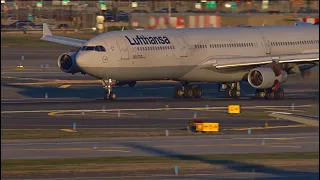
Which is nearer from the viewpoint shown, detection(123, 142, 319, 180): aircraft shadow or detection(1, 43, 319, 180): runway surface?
detection(123, 142, 319, 180): aircraft shadow

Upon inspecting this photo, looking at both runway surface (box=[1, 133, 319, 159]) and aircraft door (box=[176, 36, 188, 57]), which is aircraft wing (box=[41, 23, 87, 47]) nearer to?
aircraft door (box=[176, 36, 188, 57])

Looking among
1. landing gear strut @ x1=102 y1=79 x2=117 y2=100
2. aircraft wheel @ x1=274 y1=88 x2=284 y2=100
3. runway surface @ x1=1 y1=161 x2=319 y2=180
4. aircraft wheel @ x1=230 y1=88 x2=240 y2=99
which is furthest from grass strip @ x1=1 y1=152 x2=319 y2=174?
aircraft wheel @ x1=230 y1=88 x2=240 y2=99

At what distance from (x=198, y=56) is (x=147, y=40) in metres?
3.40

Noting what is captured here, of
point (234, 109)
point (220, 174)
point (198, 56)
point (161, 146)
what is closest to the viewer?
point (220, 174)

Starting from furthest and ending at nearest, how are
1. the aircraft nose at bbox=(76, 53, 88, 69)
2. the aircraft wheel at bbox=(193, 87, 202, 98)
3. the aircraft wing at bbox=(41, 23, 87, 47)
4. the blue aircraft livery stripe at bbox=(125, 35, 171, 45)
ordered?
the aircraft wing at bbox=(41, 23, 87, 47) → the aircraft wheel at bbox=(193, 87, 202, 98) → the blue aircraft livery stripe at bbox=(125, 35, 171, 45) → the aircraft nose at bbox=(76, 53, 88, 69)

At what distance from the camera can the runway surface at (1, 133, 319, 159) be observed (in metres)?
40.2

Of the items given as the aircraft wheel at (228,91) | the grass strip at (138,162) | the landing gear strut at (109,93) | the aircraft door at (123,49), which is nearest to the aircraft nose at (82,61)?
the aircraft door at (123,49)

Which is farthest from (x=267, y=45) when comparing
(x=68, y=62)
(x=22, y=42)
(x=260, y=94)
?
(x=22, y=42)

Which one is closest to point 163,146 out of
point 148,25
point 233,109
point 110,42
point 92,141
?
point 92,141

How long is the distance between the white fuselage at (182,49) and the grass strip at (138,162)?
63.2ft

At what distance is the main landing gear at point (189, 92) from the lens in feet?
202

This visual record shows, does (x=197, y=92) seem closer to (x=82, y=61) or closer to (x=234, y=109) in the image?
(x=234, y=109)

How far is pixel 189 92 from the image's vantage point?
6153 centimetres

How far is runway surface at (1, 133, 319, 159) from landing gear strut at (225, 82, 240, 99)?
50.7 ft
